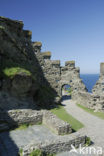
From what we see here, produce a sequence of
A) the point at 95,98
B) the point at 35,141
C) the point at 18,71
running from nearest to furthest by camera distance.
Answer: the point at 35,141 → the point at 18,71 → the point at 95,98

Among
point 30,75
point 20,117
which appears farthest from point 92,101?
point 20,117

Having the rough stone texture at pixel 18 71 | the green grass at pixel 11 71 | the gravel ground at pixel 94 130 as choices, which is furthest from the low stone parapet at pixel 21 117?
the green grass at pixel 11 71

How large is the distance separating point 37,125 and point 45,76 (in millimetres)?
13165

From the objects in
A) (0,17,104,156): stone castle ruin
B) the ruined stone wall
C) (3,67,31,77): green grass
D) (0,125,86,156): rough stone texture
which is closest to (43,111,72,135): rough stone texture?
(0,17,104,156): stone castle ruin

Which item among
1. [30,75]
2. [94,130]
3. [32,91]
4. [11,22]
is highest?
[11,22]

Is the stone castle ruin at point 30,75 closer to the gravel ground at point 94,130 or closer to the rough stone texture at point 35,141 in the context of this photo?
the gravel ground at point 94,130

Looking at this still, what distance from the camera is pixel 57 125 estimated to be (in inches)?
391

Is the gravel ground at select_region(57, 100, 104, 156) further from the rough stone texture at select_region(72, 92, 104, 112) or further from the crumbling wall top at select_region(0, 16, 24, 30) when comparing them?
the crumbling wall top at select_region(0, 16, 24, 30)

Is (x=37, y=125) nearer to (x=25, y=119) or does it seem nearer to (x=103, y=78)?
(x=25, y=119)

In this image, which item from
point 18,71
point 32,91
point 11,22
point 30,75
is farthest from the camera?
point 11,22

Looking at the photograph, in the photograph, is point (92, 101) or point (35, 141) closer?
point (35, 141)

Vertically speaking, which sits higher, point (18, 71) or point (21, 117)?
point (18, 71)

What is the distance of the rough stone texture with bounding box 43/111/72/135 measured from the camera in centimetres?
975

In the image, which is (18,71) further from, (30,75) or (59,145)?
(59,145)
